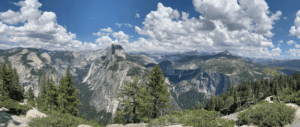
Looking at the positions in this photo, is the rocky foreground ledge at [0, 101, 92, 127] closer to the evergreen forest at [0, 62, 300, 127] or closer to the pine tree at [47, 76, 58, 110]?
the evergreen forest at [0, 62, 300, 127]

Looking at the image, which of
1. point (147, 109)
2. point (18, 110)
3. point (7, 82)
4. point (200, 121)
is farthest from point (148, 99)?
point (7, 82)

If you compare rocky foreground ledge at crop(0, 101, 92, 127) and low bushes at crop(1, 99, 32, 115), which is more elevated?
low bushes at crop(1, 99, 32, 115)

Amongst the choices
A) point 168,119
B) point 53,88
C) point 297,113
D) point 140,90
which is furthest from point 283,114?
point 53,88

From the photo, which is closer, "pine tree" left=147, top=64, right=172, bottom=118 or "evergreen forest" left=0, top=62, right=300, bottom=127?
"evergreen forest" left=0, top=62, right=300, bottom=127

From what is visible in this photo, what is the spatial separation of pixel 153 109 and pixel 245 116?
16.3 meters

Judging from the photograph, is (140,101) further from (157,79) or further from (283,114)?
(283,114)

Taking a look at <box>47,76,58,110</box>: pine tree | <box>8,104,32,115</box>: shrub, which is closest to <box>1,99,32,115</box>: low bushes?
<box>8,104,32,115</box>: shrub

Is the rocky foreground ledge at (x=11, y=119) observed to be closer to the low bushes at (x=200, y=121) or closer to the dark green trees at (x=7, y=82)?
the low bushes at (x=200, y=121)

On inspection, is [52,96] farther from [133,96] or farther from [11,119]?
[133,96]

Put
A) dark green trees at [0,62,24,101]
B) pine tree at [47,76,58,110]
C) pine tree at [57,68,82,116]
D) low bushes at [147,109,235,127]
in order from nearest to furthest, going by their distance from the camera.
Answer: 1. low bushes at [147,109,235,127]
2. pine tree at [57,68,82,116]
3. pine tree at [47,76,58,110]
4. dark green trees at [0,62,24,101]

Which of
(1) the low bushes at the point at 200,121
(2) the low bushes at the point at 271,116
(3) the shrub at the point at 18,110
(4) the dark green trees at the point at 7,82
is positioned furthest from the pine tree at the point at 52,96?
(2) the low bushes at the point at 271,116

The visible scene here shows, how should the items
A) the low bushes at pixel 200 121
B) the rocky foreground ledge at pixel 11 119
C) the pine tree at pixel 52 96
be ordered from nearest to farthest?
1. the rocky foreground ledge at pixel 11 119
2. the low bushes at pixel 200 121
3. the pine tree at pixel 52 96

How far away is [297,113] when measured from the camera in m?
22.0

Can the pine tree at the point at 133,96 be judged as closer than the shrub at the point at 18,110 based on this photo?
No
